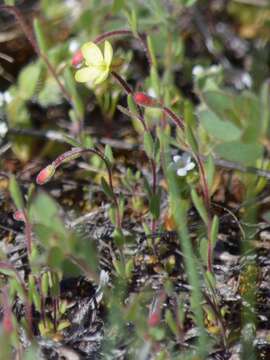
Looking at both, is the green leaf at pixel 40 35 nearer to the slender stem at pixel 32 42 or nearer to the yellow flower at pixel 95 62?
the slender stem at pixel 32 42

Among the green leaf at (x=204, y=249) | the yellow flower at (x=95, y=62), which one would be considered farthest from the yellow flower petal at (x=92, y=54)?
the green leaf at (x=204, y=249)

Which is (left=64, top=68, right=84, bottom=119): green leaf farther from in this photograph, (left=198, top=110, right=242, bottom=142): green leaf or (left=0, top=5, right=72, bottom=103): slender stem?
(left=198, top=110, right=242, bottom=142): green leaf

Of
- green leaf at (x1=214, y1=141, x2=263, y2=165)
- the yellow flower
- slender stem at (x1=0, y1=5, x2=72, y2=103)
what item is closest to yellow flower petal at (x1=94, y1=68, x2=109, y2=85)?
the yellow flower

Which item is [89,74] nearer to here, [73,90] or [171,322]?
[73,90]

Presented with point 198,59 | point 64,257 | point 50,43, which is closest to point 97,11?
point 50,43

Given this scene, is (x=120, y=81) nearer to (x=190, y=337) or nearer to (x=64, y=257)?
(x=64, y=257)
